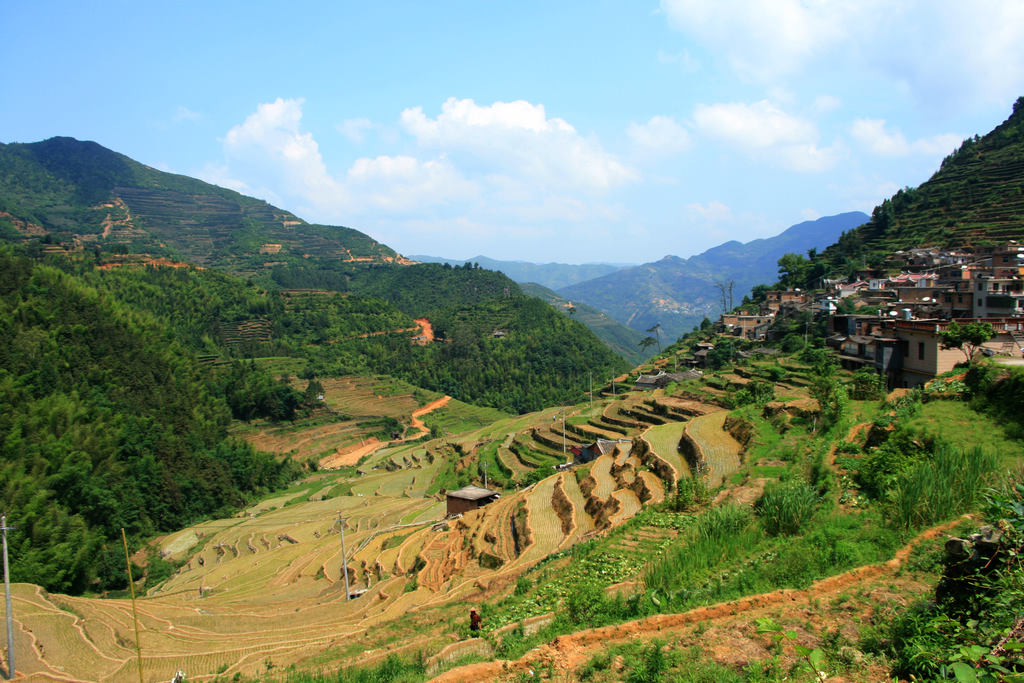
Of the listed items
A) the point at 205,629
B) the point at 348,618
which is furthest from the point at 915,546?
the point at 205,629

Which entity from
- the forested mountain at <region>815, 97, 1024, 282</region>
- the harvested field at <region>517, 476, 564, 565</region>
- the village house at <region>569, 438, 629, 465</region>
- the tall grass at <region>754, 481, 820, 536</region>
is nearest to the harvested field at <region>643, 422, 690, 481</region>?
the harvested field at <region>517, 476, 564, 565</region>

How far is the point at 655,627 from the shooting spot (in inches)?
235

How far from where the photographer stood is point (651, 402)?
105 ft

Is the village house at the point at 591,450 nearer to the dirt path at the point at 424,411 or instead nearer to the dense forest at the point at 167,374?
the dense forest at the point at 167,374

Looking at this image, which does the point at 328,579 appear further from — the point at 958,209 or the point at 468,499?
the point at 958,209

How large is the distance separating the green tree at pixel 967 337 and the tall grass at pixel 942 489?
1180cm

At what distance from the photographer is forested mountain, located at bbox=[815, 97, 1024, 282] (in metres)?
47.7

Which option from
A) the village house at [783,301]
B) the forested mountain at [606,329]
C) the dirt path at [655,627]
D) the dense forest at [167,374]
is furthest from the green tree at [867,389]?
the forested mountain at [606,329]

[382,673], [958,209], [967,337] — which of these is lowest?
[382,673]

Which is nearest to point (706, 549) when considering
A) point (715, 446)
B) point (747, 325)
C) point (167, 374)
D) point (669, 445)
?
point (715, 446)

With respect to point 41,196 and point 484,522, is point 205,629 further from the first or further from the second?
point 41,196

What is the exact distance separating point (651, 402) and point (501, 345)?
165 feet

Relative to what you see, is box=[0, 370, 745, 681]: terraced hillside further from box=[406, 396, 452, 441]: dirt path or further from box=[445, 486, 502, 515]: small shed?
box=[406, 396, 452, 441]: dirt path

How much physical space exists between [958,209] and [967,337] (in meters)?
48.1
